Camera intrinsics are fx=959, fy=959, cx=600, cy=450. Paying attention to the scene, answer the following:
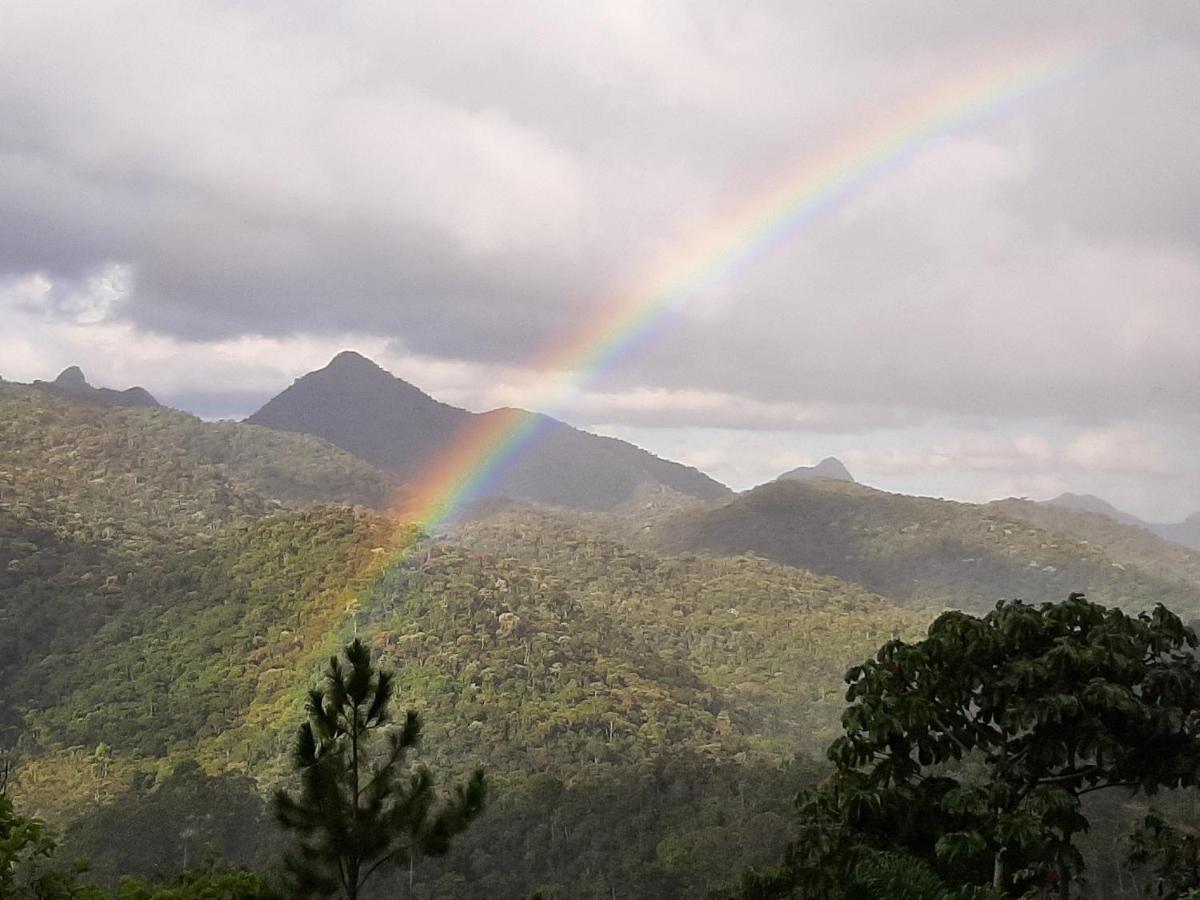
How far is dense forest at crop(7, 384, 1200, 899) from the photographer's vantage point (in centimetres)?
5012

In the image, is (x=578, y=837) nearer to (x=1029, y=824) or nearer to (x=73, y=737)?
(x=73, y=737)

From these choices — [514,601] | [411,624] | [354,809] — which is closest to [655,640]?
[514,601]

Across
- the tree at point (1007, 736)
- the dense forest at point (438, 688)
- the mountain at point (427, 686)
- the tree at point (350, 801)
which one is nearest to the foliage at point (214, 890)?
the tree at point (350, 801)

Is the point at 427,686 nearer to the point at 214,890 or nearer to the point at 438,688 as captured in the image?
the point at 438,688

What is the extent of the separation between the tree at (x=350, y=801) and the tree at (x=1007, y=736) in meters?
3.51

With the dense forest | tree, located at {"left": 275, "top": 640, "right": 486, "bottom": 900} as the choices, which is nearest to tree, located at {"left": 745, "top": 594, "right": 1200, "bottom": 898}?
tree, located at {"left": 275, "top": 640, "right": 486, "bottom": 900}

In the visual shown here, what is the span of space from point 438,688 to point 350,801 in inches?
2835

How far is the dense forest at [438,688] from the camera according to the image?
164 ft

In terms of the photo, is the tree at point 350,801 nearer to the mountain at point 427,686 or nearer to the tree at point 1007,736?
the tree at point 1007,736

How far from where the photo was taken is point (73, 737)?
73.5m

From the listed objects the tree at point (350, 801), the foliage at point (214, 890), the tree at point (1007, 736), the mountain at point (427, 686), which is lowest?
the mountain at point (427, 686)

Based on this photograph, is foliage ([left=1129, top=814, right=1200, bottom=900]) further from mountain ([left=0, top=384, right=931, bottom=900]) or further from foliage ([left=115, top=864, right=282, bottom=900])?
mountain ([left=0, top=384, right=931, bottom=900])

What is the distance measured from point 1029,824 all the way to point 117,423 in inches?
8355

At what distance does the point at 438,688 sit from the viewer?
256ft
